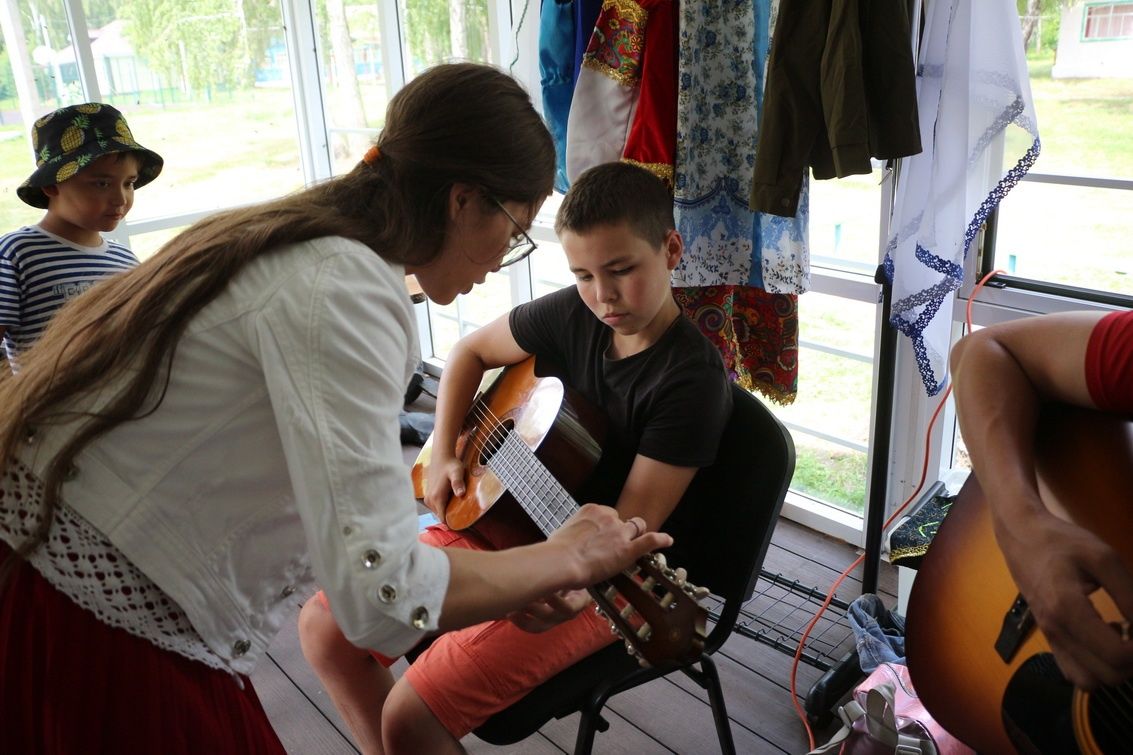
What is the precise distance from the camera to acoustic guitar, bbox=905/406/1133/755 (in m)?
0.97

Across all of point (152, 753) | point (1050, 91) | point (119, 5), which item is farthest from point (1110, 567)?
point (119, 5)

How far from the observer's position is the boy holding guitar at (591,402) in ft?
4.17

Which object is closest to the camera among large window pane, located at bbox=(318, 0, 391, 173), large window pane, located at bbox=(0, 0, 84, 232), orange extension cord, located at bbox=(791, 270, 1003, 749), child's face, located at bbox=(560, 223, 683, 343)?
child's face, located at bbox=(560, 223, 683, 343)

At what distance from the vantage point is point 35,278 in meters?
2.03

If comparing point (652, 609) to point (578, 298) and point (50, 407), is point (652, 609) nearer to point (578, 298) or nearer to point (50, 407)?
point (50, 407)

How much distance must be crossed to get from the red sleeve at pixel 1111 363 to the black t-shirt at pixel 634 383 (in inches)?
19.5

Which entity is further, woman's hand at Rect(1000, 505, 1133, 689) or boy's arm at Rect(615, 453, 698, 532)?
boy's arm at Rect(615, 453, 698, 532)

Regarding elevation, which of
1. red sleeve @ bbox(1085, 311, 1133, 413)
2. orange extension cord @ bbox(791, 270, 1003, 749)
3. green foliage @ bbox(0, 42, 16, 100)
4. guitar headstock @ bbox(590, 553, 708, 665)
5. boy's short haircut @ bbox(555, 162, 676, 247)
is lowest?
orange extension cord @ bbox(791, 270, 1003, 749)

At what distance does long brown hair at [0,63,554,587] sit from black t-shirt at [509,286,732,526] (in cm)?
46

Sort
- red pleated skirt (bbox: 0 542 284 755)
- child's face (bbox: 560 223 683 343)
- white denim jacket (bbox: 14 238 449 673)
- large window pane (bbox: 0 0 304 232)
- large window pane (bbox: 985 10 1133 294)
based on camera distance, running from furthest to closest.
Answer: large window pane (bbox: 0 0 304 232) → large window pane (bbox: 985 10 1133 294) → child's face (bbox: 560 223 683 343) → red pleated skirt (bbox: 0 542 284 755) → white denim jacket (bbox: 14 238 449 673)

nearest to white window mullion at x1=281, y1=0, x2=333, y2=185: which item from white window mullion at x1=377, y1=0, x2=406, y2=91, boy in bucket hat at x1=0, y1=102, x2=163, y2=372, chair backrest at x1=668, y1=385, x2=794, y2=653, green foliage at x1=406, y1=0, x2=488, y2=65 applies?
white window mullion at x1=377, y1=0, x2=406, y2=91

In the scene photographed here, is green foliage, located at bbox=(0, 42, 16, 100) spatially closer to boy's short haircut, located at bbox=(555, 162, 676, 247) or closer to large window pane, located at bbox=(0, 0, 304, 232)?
large window pane, located at bbox=(0, 0, 304, 232)

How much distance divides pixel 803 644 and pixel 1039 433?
0.99 metres

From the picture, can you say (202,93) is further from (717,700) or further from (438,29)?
(717,700)
